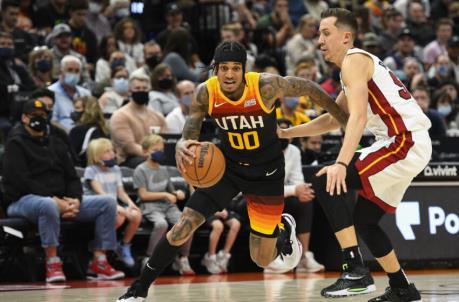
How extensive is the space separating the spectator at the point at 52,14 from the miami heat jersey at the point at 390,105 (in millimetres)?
8832

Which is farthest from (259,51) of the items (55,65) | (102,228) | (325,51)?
(325,51)

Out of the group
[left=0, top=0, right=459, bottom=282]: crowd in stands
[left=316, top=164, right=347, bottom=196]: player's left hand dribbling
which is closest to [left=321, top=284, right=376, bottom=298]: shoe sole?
[left=316, top=164, right=347, bottom=196]: player's left hand dribbling

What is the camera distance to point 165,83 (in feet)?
42.7

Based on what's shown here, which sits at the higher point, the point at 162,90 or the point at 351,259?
the point at 162,90

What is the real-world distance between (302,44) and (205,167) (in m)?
9.31

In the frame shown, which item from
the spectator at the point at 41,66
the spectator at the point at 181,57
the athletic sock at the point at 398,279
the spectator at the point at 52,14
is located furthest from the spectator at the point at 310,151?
the athletic sock at the point at 398,279

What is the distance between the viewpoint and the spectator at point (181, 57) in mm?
14102

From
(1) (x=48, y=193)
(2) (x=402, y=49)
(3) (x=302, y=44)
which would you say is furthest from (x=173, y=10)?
(1) (x=48, y=193)

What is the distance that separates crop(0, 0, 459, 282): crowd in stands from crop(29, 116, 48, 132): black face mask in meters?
0.02

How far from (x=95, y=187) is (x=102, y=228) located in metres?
0.59

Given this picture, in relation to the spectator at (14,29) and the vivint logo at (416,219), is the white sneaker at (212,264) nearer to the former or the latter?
the vivint logo at (416,219)

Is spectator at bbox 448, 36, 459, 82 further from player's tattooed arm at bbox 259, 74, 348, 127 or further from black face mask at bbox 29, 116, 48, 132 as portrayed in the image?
player's tattooed arm at bbox 259, 74, 348, 127

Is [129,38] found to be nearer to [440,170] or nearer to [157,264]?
[440,170]

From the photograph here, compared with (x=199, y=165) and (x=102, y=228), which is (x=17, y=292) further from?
(x=199, y=165)
